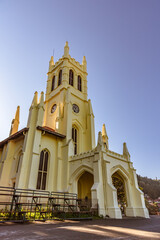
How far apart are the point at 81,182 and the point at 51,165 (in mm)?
4512

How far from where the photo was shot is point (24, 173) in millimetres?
14445

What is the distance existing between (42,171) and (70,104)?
380 inches

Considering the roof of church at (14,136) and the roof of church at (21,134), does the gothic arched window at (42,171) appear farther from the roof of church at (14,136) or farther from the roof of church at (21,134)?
the roof of church at (14,136)

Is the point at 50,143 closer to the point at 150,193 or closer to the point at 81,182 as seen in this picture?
the point at 81,182

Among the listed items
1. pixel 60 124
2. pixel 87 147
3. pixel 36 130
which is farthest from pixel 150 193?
pixel 36 130

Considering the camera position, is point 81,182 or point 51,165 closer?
point 51,165

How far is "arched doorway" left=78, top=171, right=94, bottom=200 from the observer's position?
60.5 ft

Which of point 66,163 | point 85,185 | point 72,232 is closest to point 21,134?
point 66,163

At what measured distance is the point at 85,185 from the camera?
18984mm

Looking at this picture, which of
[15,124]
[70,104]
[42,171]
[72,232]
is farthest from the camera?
[15,124]

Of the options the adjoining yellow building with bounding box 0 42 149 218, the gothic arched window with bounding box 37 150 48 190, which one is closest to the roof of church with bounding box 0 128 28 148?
the adjoining yellow building with bounding box 0 42 149 218

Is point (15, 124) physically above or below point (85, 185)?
→ above

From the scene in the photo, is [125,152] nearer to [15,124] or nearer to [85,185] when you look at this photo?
[85,185]

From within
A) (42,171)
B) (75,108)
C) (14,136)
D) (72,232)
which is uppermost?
(75,108)
